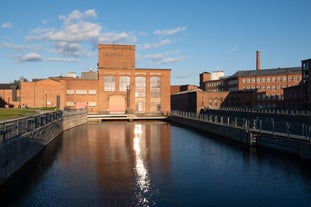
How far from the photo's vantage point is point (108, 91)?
3073 inches

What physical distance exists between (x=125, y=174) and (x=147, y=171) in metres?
1.65

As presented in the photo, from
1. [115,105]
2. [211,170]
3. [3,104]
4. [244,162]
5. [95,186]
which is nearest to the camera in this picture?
[95,186]

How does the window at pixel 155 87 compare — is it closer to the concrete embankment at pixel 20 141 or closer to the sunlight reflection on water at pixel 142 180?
the concrete embankment at pixel 20 141

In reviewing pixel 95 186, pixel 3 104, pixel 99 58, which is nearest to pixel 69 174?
pixel 95 186

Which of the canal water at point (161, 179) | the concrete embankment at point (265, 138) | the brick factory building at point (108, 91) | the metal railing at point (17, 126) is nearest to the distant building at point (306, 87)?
the brick factory building at point (108, 91)

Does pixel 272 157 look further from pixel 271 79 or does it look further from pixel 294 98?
pixel 271 79

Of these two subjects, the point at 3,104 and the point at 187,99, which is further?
the point at 187,99

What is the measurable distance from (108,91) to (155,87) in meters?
13.0

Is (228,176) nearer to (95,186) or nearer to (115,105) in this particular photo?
(95,186)

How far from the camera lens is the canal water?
14734 mm

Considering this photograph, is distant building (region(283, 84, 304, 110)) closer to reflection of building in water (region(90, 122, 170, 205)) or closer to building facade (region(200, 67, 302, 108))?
building facade (region(200, 67, 302, 108))

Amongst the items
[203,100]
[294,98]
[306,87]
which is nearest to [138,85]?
[203,100]

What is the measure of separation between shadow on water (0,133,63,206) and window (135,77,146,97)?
169 feet

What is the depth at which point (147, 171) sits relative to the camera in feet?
66.7
